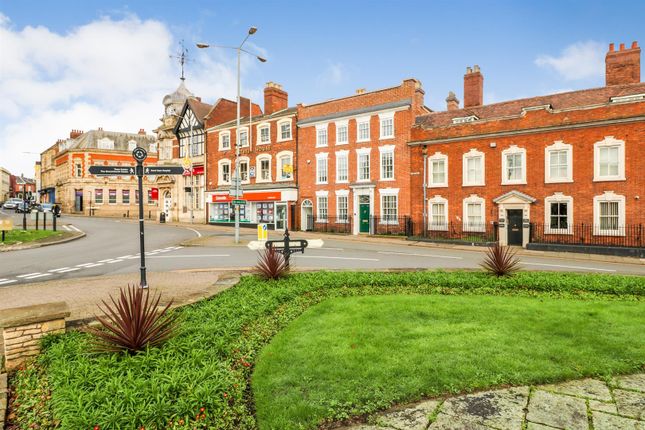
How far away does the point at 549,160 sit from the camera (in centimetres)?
2316

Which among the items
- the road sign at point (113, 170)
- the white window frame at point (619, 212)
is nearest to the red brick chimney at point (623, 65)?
the white window frame at point (619, 212)

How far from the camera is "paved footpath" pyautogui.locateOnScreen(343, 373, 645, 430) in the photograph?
3873mm

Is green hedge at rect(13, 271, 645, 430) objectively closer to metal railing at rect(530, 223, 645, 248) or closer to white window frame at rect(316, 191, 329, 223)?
metal railing at rect(530, 223, 645, 248)

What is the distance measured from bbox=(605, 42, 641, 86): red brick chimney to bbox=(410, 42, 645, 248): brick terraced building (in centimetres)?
5

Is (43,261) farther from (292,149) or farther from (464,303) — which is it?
(292,149)

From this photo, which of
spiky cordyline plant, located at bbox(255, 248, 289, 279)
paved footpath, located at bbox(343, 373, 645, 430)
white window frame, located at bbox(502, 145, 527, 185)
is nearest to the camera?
paved footpath, located at bbox(343, 373, 645, 430)

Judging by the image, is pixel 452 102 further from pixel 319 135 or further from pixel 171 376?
pixel 171 376

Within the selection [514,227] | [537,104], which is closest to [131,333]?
[514,227]

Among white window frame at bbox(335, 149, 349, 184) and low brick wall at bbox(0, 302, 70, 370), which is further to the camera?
white window frame at bbox(335, 149, 349, 184)

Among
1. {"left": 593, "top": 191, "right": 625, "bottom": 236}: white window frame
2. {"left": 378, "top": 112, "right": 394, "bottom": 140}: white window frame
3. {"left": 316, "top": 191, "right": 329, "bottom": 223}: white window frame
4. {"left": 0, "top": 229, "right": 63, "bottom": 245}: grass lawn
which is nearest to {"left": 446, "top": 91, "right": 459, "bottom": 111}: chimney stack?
{"left": 378, "top": 112, "right": 394, "bottom": 140}: white window frame

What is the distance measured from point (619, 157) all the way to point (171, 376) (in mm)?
24896

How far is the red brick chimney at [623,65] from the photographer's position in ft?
80.2

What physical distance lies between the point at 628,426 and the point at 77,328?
7339mm

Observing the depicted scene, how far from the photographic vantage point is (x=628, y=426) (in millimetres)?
3826
